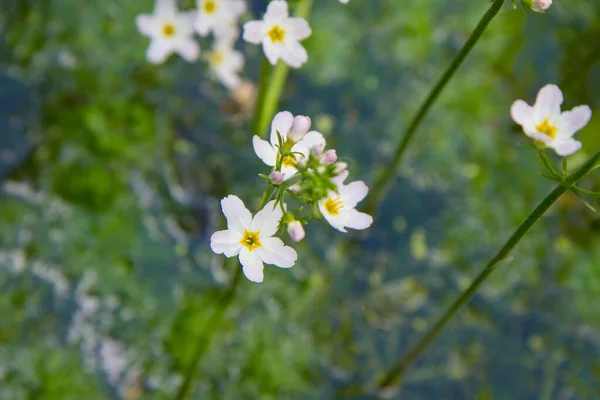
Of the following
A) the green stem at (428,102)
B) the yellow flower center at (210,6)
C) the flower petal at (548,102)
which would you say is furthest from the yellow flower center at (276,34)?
the flower petal at (548,102)

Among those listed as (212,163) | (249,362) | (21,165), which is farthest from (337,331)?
(21,165)

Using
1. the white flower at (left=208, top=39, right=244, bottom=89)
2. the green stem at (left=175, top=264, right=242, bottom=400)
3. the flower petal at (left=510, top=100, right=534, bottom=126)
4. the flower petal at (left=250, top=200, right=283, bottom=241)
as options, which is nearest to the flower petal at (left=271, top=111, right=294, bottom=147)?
the flower petal at (left=250, top=200, right=283, bottom=241)

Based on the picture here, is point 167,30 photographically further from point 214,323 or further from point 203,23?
point 214,323

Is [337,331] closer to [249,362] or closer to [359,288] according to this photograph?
[359,288]

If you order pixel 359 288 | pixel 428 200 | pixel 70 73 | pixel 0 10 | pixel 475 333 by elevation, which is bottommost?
pixel 475 333

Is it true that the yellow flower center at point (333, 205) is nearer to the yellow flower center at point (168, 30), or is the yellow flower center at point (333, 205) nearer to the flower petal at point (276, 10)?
the flower petal at point (276, 10)

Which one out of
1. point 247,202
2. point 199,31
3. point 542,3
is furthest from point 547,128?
point 247,202

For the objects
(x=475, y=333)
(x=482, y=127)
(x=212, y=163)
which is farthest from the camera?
(x=482, y=127)
